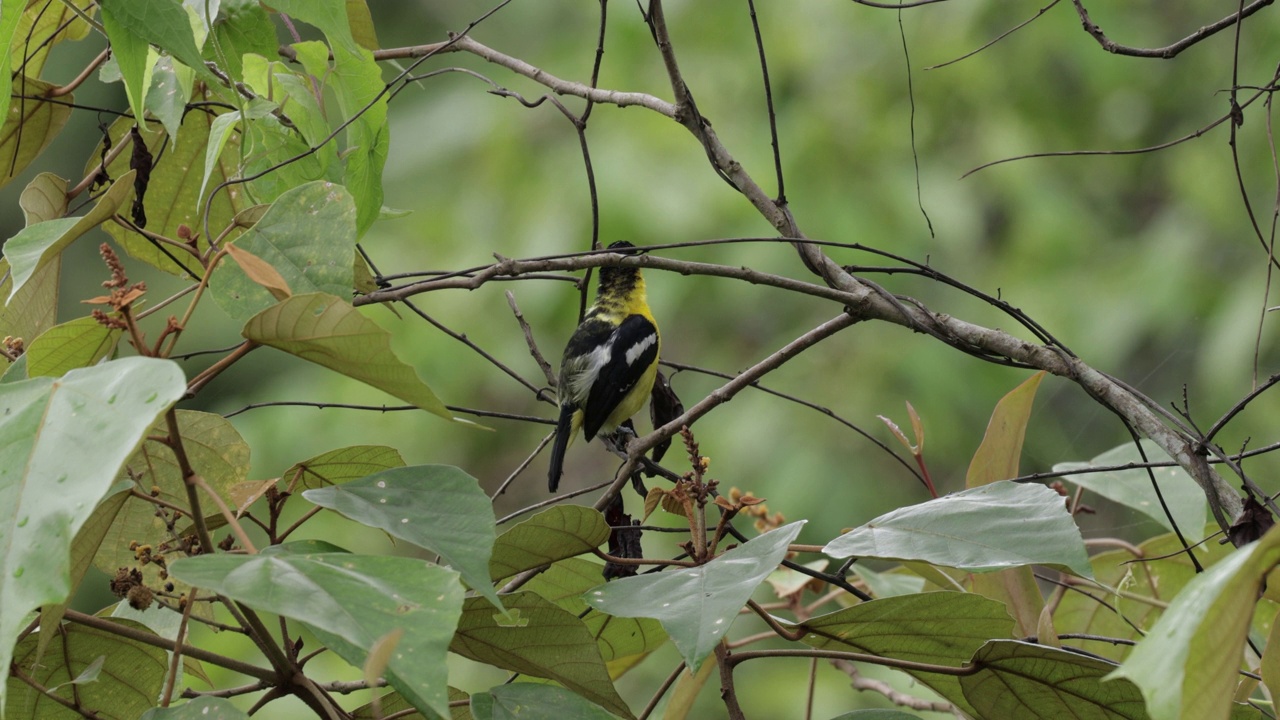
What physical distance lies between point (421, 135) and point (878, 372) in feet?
9.60

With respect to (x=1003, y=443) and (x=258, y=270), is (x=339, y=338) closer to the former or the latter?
(x=258, y=270)

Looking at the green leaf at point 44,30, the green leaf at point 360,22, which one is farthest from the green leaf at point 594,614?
the green leaf at point 44,30

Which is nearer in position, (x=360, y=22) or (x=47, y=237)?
(x=47, y=237)

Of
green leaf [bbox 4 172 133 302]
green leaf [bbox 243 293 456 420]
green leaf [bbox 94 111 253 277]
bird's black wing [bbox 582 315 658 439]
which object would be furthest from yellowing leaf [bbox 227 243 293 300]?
bird's black wing [bbox 582 315 658 439]

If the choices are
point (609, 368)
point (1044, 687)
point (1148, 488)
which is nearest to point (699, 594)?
point (1044, 687)

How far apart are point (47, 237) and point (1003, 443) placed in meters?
0.95

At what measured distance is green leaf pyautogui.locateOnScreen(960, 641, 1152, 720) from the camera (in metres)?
0.85

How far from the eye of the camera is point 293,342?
755 millimetres

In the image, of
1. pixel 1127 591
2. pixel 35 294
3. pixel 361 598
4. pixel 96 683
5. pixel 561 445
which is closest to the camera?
pixel 361 598

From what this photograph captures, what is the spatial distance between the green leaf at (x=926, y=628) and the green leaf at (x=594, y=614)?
275 mm

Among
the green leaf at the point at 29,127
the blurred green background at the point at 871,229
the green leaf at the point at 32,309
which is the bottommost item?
the green leaf at the point at 32,309

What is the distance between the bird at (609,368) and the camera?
278 centimetres

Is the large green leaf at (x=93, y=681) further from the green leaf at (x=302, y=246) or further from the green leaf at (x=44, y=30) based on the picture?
the green leaf at (x=44, y=30)

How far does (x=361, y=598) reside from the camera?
614 millimetres
